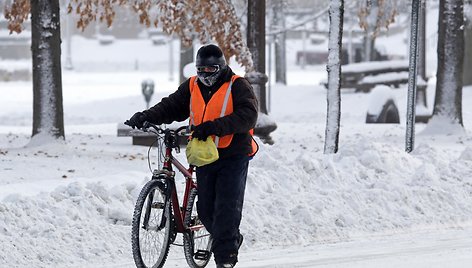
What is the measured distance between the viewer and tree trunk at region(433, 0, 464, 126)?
822 inches

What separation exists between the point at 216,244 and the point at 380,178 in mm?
4741

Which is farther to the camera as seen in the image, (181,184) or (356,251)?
(181,184)

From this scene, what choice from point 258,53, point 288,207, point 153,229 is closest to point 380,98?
point 258,53

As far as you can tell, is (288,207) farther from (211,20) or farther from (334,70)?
(211,20)

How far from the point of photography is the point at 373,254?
9.79 meters

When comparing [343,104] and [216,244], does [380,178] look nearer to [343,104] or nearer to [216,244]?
[216,244]

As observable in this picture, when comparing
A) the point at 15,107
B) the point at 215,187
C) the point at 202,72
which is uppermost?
the point at 202,72

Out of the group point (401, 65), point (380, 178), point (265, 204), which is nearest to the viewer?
point (265, 204)

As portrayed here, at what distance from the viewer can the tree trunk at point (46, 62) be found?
16.4m

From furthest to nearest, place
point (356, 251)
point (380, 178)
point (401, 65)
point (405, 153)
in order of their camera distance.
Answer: point (401, 65) < point (405, 153) < point (380, 178) < point (356, 251)

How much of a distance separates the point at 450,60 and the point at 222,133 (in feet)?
45.4

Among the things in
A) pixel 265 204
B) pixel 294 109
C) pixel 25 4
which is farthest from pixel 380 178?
pixel 294 109

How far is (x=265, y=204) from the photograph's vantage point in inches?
435

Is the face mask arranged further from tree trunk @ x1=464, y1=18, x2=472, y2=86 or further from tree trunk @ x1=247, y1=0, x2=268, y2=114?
tree trunk @ x1=464, y1=18, x2=472, y2=86
